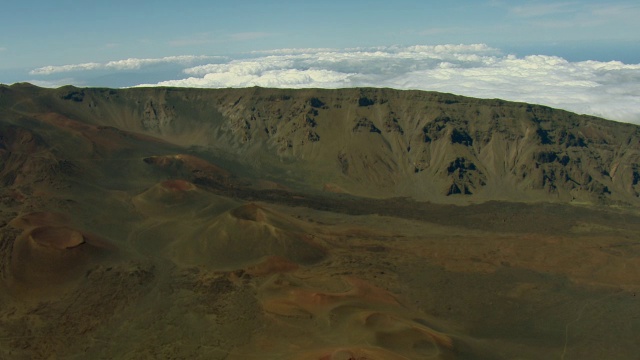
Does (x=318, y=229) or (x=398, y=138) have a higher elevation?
(x=398, y=138)

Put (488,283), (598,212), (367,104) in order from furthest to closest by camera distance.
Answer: (367,104), (598,212), (488,283)

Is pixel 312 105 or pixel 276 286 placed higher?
pixel 312 105

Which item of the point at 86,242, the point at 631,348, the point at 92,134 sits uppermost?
the point at 92,134

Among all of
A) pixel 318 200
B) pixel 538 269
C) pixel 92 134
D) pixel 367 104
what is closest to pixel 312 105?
pixel 367 104

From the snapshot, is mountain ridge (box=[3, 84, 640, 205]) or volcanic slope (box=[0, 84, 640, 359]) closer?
volcanic slope (box=[0, 84, 640, 359])

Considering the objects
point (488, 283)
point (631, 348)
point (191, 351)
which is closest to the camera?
point (191, 351)

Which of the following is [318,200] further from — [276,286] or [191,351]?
[191,351]

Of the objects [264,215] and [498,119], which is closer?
[264,215]

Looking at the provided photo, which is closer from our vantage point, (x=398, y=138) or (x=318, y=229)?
(x=318, y=229)
